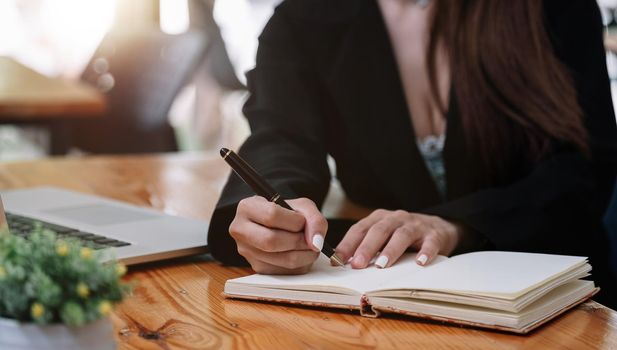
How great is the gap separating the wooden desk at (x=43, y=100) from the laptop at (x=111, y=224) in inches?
75.0

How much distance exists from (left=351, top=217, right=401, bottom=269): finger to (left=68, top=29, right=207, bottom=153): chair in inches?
99.0

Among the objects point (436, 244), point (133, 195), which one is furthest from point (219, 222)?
point (133, 195)

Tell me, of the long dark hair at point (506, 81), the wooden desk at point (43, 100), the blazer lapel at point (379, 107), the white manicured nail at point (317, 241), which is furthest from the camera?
the wooden desk at point (43, 100)

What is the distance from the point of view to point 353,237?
0.86 meters

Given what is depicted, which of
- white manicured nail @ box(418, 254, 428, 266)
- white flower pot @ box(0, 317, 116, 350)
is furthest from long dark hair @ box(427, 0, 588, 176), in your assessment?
white flower pot @ box(0, 317, 116, 350)

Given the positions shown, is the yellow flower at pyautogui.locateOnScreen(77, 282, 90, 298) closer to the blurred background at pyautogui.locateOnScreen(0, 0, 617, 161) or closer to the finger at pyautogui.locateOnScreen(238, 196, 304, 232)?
the finger at pyautogui.locateOnScreen(238, 196, 304, 232)

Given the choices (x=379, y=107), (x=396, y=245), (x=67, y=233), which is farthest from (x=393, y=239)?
(x=379, y=107)

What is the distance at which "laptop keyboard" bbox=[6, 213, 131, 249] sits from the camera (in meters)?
0.91

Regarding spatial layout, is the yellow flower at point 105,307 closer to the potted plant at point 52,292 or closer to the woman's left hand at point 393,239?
the potted plant at point 52,292

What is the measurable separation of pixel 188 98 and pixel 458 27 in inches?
182

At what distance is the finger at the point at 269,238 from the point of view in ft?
2.58

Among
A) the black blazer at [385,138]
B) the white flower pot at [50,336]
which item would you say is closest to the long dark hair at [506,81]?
the black blazer at [385,138]

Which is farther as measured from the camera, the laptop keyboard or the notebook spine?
the laptop keyboard

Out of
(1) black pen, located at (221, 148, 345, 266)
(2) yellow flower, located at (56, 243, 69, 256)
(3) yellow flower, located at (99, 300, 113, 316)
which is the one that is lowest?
(1) black pen, located at (221, 148, 345, 266)
